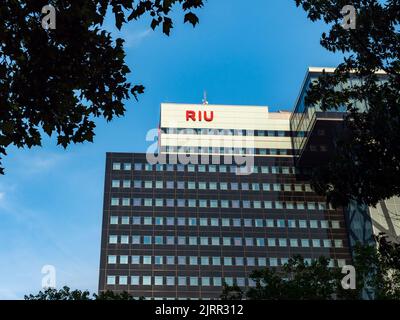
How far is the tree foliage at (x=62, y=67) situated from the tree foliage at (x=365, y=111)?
7592mm

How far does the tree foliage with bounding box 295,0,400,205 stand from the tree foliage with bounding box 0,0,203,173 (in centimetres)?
759

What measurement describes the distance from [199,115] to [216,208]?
27.0 m

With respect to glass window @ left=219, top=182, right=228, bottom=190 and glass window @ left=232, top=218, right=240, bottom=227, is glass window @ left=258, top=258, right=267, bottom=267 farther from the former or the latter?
glass window @ left=219, top=182, right=228, bottom=190

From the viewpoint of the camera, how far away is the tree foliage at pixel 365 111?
13844 millimetres

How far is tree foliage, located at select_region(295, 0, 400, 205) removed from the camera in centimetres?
1384

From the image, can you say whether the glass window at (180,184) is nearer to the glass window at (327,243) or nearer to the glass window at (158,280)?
the glass window at (158,280)

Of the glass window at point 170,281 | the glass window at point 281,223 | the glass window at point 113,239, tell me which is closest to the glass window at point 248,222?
the glass window at point 281,223

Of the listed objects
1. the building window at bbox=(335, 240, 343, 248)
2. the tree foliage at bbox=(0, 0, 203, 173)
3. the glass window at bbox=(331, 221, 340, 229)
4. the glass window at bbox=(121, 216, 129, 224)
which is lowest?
the tree foliage at bbox=(0, 0, 203, 173)

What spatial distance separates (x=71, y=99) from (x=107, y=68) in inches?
34.9

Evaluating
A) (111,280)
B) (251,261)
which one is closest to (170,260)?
(111,280)

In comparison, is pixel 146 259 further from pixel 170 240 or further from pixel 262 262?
pixel 262 262

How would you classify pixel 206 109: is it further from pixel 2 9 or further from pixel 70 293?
pixel 2 9

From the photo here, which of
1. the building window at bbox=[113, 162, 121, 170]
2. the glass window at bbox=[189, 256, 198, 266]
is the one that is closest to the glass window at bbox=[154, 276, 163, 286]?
the glass window at bbox=[189, 256, 198, 266]

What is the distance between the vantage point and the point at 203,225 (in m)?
110
